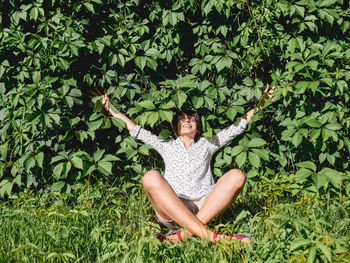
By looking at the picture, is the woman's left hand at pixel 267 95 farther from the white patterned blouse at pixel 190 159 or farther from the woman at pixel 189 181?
the white patterned blouse at pixel 190 159

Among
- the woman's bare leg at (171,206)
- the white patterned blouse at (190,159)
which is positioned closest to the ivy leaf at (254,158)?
the white patterned blouse at (190,159)

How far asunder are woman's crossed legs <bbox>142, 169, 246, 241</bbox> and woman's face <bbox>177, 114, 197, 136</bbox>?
0.47 metres

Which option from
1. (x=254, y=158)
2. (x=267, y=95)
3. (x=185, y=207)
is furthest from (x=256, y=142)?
(x=185, y=207)

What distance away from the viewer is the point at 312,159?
233cm

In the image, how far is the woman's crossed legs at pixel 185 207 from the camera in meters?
1.79

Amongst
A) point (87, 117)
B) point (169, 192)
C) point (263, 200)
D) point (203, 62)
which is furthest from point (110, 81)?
point (263, 200)

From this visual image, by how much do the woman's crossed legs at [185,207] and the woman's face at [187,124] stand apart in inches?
18.6

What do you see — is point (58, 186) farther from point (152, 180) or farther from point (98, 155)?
point (152, 180)

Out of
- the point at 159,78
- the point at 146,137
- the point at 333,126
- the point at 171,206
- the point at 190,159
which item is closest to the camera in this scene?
the point at 171,206

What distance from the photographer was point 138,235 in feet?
6.06

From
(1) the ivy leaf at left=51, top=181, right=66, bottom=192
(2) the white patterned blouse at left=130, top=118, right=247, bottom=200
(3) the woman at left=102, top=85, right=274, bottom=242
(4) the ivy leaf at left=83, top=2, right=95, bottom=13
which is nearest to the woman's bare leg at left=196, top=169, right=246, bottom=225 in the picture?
(3) the woman at left=102, top=85, right=274, bottom=242

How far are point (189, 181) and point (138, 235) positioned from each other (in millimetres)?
501

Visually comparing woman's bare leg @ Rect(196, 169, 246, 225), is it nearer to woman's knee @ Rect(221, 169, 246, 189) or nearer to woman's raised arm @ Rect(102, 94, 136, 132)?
woman's knee @ Rect(221, 169, 246, 189)

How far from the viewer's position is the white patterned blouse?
213 cm
